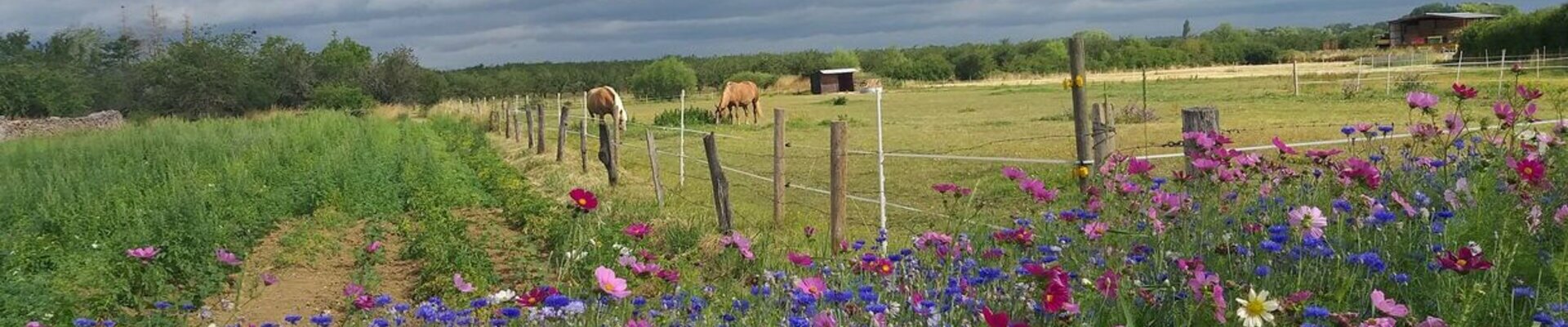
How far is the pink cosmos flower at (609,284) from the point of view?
225 centimetres

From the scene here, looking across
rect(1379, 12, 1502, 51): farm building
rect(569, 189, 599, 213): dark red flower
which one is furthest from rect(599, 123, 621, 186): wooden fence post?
rect(1379, 12, 1502, 51): farm building

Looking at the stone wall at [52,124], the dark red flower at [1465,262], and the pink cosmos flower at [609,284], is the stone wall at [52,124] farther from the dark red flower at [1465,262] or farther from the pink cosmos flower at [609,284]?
the dark red flower at [1465,262]

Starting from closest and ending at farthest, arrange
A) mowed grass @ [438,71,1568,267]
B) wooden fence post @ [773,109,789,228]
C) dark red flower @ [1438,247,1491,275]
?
dark red flower @ [1438,247,1491,275] < wooden fence post @ [773,109,789,228] < mowed grass @ [438,71,1568,267]

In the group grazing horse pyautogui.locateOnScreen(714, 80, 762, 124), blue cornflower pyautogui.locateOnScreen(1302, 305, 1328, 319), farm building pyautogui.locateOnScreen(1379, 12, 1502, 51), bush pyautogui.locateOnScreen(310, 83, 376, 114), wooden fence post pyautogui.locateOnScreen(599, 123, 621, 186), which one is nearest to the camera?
blue cornflower pyautogui.locateOnScreen(1302, 305, 1328, 319)

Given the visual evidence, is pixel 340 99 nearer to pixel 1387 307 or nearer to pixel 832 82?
pixel 832 82

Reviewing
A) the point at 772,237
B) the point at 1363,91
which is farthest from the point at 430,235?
the point at 1363,91

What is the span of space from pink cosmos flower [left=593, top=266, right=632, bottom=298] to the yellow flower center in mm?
1068

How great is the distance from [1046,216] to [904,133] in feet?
53.2

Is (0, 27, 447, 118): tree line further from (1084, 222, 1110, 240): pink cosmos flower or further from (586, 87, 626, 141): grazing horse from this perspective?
(1084, 222, 1110, 240): pink cosmos flower

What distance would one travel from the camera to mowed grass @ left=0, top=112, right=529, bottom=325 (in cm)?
624

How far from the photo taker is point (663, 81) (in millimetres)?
58031

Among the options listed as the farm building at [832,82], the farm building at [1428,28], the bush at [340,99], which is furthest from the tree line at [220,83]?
the farm building at [1428,28]

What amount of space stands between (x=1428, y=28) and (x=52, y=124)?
61524 millimetres

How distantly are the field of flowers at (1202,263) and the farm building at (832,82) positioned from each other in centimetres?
5447
